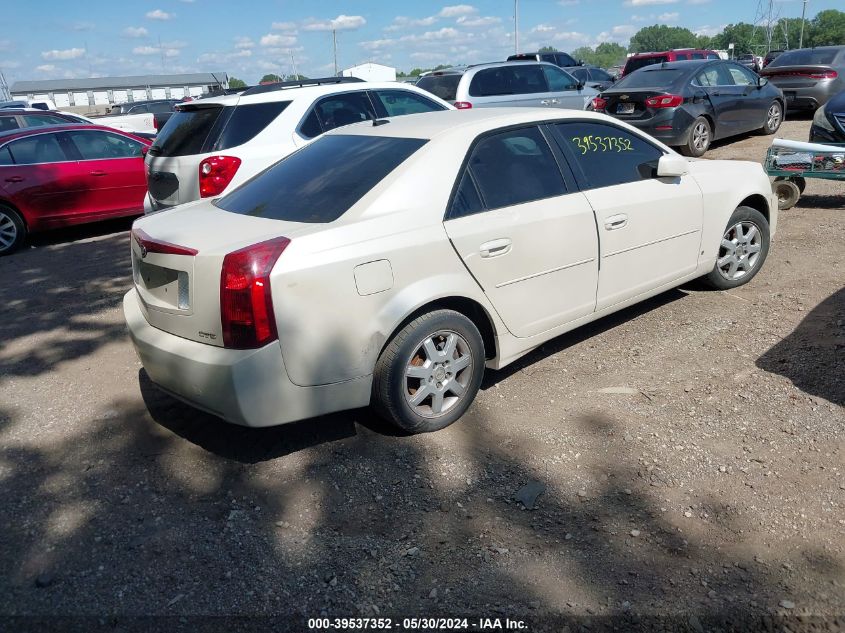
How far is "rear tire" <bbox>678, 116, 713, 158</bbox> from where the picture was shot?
37.8 feet

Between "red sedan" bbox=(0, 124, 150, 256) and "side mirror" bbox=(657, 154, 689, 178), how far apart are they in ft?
22.0

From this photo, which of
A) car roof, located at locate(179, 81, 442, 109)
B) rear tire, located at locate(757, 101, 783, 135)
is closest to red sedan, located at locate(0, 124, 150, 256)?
car roof, located at locate(179, 81, 442, 109)

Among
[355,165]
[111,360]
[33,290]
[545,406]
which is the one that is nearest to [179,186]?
[33,290]

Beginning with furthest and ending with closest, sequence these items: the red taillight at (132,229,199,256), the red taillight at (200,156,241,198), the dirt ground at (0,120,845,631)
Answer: the red taillight at (200,156,241,198) < the red taillight at (132,229,199,256) < the dirt ground at (0,120,845,631)

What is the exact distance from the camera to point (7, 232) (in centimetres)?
898

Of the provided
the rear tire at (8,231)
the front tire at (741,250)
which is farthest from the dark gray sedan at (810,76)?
the rear tire at (8,231)

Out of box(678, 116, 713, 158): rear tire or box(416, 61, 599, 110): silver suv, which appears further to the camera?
box(416, 61, 599, 110): silver suv

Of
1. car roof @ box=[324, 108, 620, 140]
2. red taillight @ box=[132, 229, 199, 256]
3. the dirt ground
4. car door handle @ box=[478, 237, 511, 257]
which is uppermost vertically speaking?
car roof @ box=[324, 108, 620, 140]

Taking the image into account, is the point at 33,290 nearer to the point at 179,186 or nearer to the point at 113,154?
the point at 179,186

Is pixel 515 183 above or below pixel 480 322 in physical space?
above

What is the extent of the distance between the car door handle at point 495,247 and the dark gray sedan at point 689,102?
836cm

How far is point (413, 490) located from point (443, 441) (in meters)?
0.47

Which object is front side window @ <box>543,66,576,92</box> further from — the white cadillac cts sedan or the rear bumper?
the rear bumper

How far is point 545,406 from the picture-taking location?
4.21 metres
